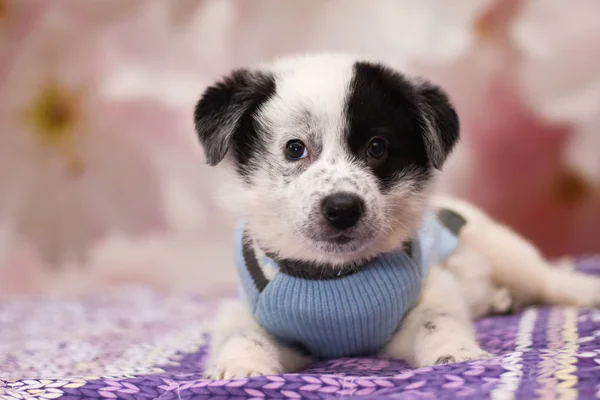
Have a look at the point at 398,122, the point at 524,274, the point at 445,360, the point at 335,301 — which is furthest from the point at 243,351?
the point at 524,274

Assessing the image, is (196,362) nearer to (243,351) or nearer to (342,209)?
→ (243,351)

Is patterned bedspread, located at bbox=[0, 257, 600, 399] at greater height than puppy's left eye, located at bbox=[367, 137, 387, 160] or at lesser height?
lesser

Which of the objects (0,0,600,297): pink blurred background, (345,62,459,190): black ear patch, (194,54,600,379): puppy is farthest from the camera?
(0,0,600,297): pink blurred background

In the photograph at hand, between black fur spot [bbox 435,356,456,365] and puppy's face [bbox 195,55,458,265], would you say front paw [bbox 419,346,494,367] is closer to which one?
black fur spot [bbox 435,356,456,365]

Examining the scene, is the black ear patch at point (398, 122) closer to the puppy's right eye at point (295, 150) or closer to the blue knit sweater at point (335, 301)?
the puppy's right eye at point (295, 150)

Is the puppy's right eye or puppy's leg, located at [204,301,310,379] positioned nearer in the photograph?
puppy's leg, located at [204,301,310,379]

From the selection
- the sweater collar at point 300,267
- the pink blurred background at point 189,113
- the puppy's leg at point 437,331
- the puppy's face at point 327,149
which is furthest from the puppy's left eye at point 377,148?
the pink blurred background at point 189,113

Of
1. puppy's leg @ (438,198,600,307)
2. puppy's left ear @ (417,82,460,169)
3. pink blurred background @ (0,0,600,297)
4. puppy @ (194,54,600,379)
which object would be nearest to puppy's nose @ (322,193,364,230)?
puppy @ (194,54,600,379)
